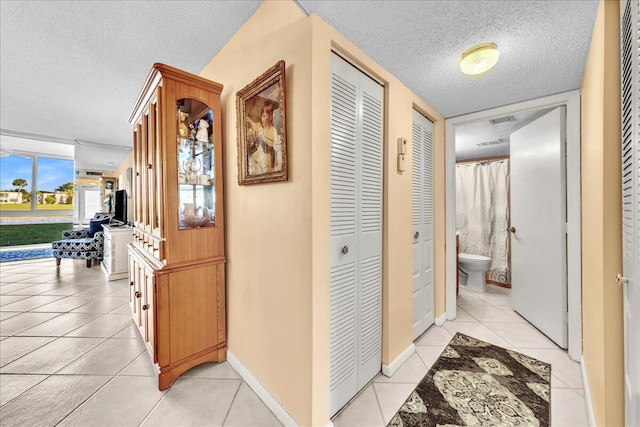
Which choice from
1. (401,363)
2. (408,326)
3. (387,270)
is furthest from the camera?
(408,326)

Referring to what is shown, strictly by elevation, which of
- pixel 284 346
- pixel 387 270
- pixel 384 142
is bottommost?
pixel 284 346

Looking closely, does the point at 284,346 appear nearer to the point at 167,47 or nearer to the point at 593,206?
the point at 593,206

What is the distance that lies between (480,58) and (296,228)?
1554 millimetres

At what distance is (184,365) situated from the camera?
1.66 meters

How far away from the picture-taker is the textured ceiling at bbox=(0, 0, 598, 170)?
1.26 metres

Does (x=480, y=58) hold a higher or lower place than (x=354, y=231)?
higher

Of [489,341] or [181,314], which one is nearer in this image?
[181,314]

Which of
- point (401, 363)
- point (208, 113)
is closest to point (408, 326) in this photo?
point (401, 363)

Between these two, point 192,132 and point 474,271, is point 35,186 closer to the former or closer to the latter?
point 192,132

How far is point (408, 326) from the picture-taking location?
198 cm

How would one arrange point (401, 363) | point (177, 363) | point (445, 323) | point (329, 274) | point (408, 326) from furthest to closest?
point (445, 323)
point (408, 326)
point (401, 363)
point (177, 363)
point (329, 274)

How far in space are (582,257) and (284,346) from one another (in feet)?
8.00

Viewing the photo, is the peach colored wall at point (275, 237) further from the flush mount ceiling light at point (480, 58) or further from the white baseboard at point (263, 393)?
the flush mount ceiling light at point (480, 58)

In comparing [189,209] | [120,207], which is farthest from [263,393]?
[120,207]
